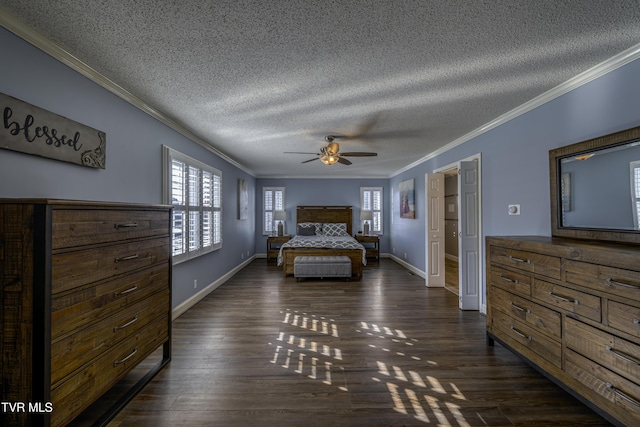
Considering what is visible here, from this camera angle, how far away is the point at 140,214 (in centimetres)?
201

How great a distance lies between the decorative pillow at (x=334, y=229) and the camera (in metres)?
7.88

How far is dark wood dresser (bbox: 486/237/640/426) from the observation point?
1.46 meters

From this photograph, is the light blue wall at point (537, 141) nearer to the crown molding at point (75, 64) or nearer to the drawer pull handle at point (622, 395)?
the drawer pull handle at point (622, 395)

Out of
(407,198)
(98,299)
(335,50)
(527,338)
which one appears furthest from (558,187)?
(407,198)

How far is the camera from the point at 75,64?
2078mm

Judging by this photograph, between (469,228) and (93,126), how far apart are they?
14.6 ft

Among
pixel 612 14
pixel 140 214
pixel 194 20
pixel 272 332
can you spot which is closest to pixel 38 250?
pixel 140 214

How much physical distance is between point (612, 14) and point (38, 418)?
3780mm

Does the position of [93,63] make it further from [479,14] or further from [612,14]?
[612,14]

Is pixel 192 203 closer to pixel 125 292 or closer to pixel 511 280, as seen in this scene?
pixel 125 292

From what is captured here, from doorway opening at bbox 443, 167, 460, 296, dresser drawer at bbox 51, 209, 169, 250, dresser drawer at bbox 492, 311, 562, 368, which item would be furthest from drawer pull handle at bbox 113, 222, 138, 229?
doorway opening at bbox 443, 167, 460, 296

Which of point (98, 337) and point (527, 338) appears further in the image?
point (527, 338)

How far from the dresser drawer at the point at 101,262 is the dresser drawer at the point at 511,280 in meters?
3.01

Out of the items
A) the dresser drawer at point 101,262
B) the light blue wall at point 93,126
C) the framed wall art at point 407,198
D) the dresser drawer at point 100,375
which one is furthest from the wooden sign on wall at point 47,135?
the framed wall art at point 407,198
